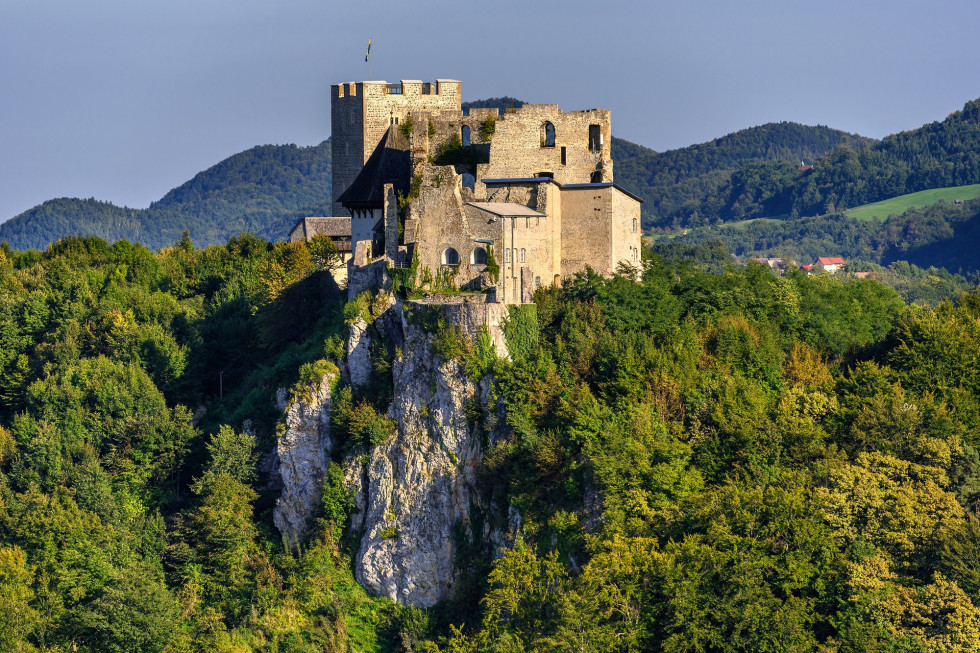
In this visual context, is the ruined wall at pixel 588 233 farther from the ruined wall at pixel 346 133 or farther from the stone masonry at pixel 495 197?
the ruined wall at pixel 346 133

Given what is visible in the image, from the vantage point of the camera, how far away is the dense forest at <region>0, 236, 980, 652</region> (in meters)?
40.6

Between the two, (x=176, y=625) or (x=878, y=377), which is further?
(x=176, y=625)

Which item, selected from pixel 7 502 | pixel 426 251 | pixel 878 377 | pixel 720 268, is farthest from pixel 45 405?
pixel 720 268

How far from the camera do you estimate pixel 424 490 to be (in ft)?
163

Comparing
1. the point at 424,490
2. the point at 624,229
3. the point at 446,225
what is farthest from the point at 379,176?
the point at 424,490

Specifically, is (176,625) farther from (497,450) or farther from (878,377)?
(878,377)

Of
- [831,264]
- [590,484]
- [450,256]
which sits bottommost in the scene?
[590,484]

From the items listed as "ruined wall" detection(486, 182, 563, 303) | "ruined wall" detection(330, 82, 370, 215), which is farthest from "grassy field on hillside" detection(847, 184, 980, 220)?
"ruined wall" detection(486, 182, 563, 303)

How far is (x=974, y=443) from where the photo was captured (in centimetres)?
4525

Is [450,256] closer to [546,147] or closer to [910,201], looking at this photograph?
[546,147]

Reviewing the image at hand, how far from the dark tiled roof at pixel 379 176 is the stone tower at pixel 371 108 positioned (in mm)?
2482

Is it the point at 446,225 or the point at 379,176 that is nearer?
the point at 446,225

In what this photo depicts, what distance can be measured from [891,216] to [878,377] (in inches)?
5753

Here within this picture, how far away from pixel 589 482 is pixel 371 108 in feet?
77.9
